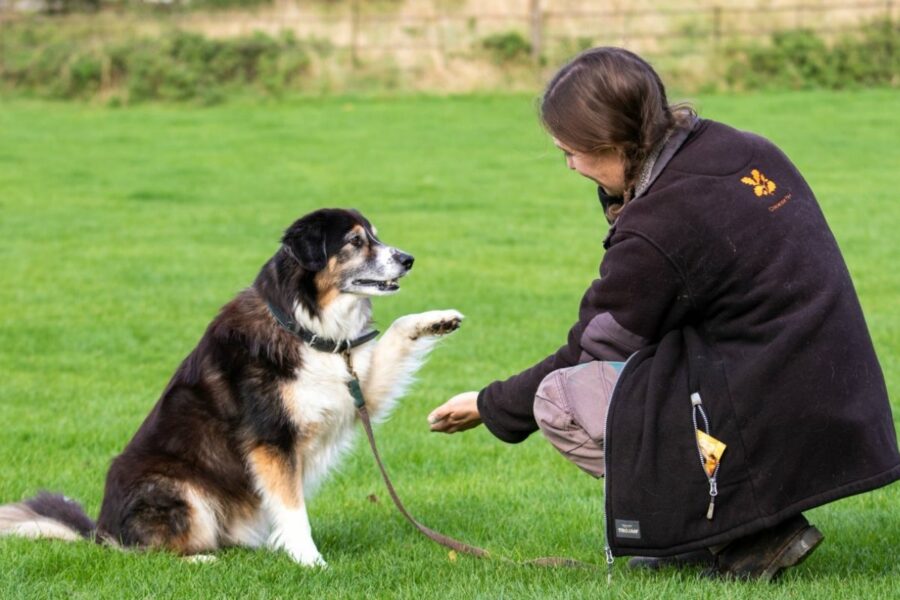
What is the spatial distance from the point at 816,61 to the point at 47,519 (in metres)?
24.4

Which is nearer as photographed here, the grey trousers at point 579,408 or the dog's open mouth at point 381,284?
the grey trousers at point 579,408

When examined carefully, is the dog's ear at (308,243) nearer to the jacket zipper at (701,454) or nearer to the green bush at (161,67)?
the jacket zipper at (701,454)

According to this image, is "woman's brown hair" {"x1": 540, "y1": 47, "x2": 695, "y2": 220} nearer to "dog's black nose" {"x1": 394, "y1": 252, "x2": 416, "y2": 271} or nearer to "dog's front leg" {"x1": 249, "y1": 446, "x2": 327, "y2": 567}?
"dog's black nose" {"x1": 394, "y1": 252, "x2": 416, "y2": 271}

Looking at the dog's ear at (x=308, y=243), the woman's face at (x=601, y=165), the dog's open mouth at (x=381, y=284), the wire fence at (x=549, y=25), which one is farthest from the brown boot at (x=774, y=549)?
the wire fence at (x=549, y=25)

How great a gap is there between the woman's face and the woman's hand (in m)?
0.99

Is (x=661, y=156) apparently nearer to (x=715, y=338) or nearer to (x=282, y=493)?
(x=715, y=338)

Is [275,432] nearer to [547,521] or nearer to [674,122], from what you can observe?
[547,521]

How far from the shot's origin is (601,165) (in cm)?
425

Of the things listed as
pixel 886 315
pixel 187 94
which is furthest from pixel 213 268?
pixel 187 94

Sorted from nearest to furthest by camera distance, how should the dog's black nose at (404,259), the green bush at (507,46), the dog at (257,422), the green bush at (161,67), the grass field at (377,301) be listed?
1. the grass field at (377,301)
2. the dog at (257,422)
3. the dog's black nose at (404,259)
4. the green bush at (161,67)
5. the green bush at (507,46)

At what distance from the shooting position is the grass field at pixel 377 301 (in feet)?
15.4

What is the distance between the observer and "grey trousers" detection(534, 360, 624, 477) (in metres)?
4.24

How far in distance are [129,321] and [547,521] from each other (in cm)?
628

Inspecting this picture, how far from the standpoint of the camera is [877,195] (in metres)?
16.4
